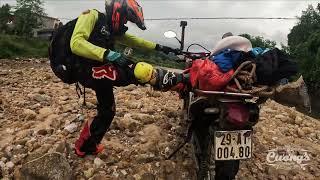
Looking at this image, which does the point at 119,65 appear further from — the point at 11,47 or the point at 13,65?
the point at 11,47

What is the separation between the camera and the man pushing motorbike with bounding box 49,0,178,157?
432 cm

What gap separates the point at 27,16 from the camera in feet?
148

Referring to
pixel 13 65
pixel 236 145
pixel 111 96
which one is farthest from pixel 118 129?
pixel 13 65

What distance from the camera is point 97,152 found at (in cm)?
532

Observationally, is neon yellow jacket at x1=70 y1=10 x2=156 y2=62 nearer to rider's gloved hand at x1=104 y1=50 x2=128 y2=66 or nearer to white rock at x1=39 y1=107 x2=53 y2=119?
rider's gloved hand at x1=104 y1=50 x2=128 y2=66

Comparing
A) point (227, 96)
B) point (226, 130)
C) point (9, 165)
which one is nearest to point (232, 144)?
point (226, 130)

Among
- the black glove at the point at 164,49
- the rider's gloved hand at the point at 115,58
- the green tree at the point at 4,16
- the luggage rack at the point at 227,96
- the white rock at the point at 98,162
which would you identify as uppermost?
the green tree at the point at 4,16

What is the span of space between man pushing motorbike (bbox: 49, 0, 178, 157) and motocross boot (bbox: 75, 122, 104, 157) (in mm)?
32

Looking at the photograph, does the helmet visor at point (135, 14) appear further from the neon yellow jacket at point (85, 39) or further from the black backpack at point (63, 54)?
the black backpack at point (63, 54)

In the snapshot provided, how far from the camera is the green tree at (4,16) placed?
46688 millimetres

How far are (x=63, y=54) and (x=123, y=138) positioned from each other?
1.58 m

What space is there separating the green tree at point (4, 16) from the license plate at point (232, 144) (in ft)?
147

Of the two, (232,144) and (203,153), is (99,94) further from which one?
(232,144)

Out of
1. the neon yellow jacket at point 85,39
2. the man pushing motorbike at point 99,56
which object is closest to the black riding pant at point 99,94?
the man pushing motorbike at point 99,56
